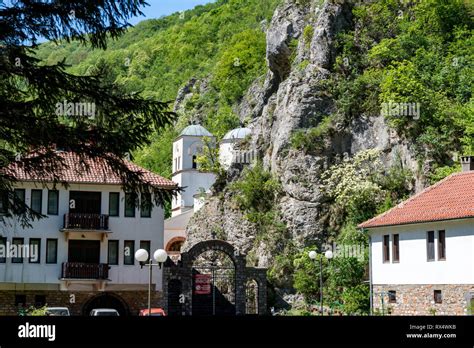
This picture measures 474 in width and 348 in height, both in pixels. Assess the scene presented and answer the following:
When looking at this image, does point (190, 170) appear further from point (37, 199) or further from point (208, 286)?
point (37, 199)

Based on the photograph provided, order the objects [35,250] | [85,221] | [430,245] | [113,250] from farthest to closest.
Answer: [113,250], [85,221], [35,250], [430,245]

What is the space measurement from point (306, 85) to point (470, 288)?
25825mm

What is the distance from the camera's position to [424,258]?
41.2 metres

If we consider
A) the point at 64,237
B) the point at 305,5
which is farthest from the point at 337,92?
the point at 64,237

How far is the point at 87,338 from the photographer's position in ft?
29.4

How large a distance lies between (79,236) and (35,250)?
99.3 inches

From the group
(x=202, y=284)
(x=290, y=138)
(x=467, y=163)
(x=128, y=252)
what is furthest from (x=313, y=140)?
(x=128, y=252)

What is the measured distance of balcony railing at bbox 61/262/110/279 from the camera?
46500mm

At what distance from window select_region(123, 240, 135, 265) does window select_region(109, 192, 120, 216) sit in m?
1.79

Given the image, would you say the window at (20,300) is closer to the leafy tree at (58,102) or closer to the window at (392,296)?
the window at (392,296)

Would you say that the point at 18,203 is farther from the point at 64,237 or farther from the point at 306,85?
the point at 306,85

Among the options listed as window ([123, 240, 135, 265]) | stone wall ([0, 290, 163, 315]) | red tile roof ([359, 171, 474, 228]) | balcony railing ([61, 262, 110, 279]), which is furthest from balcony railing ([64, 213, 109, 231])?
red tile roof ([359, 171, 474, 228])

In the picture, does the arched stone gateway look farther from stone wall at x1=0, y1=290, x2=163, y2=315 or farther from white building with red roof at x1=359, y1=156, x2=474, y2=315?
white building with red roof at x1=359, y1=156, x2=474, y2=315

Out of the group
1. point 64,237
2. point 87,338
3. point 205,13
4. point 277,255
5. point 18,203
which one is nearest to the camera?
point 87,338
